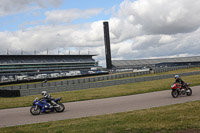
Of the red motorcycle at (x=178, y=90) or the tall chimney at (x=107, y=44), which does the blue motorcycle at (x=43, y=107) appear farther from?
the tall chimney at (x=107, y=44)

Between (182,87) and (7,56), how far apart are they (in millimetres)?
79194

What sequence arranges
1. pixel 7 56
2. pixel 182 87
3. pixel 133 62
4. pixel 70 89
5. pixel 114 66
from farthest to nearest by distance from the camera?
1. pixel 133 62
2. pixel 114 66
3. pixel 7 56
4. pixel 70 89
5. pixel 182 87

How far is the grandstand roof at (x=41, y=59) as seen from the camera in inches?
3320

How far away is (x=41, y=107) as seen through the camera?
12344 mm

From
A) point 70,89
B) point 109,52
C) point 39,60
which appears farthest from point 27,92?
point 39,60

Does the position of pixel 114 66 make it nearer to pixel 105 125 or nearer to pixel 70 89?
pixel 70 89

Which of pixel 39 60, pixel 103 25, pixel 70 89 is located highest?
pixel 103 25

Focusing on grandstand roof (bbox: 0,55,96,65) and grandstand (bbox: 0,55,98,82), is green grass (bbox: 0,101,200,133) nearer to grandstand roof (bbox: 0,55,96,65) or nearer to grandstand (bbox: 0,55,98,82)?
grandstand (bbox: 0,55,98,82)

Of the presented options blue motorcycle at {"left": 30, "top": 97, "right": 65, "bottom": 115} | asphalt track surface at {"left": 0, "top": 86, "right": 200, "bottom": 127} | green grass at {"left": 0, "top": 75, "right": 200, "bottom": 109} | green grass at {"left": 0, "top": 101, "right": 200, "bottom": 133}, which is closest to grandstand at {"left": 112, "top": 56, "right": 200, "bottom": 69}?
green grass at {"left": 0, "top": 75, "right": 200, "bottom": 109}

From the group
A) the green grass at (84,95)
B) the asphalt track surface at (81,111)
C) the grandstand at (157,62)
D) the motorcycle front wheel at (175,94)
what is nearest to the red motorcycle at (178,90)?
the motorcycle front wheel at (175,94)

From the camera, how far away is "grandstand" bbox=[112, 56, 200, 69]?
103688 mm

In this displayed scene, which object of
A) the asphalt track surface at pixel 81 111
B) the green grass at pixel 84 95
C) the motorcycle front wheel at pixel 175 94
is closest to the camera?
the asphalt track surface at pixel 81 111

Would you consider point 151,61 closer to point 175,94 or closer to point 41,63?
point 41,63

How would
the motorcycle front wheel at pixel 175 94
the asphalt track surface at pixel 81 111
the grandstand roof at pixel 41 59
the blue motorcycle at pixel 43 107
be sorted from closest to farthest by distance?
the asphalt track surface at pixel 81 111 → the blue motorcycle at pixel 43 107 → the motorcycle front wheel at pixel 175 94 → the grandstand roof at pixel 41 59
